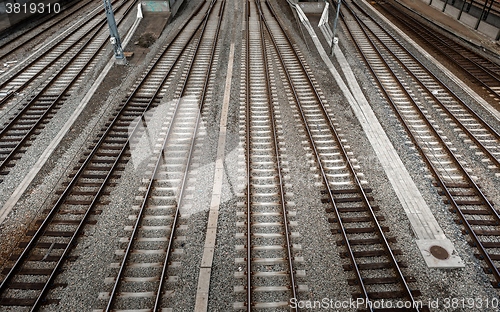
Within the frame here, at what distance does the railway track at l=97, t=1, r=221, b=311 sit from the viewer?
6781 mm

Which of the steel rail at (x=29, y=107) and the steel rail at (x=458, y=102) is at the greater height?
the steel rail at (x=458, y=102)

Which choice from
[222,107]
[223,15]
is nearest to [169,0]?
[223,15]

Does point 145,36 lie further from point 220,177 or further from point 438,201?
point 438,201

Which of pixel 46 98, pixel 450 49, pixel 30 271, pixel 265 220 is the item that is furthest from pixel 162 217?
pixel 450 49

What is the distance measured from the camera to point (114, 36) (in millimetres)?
15797

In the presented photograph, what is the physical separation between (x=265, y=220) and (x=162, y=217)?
2879 mm

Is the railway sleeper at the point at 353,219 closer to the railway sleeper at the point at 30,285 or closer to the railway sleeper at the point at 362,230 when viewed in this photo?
the railway sleeper at the point at 362,230

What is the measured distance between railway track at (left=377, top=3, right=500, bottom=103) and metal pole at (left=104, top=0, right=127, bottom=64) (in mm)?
18323

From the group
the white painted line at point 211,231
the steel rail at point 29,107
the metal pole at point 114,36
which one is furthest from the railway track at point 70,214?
the metal pole at point 114,36

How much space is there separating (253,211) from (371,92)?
9.19 meters

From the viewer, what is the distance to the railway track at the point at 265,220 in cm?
689

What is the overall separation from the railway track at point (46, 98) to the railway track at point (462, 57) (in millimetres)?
19559

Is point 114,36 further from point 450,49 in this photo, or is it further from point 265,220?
point 450,49

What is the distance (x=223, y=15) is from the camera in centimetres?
2530
